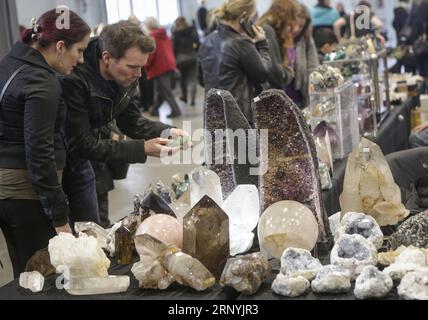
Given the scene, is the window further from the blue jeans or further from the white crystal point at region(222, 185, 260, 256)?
the white crystal point at region(222, 185, 260, 256)

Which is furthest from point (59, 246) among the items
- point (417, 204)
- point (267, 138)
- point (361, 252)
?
point (417, 204)

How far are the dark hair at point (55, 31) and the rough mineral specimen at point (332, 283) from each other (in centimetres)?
115

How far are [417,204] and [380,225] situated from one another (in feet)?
2.97

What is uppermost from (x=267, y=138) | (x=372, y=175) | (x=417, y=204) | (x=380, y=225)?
(x=267, y=138)

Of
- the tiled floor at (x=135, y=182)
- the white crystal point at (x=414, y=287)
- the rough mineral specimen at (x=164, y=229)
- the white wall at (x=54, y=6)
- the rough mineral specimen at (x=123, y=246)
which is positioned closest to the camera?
the white crystal point at (x=414, y=287)

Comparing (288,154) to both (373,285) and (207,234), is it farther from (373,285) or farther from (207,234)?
(373,285)

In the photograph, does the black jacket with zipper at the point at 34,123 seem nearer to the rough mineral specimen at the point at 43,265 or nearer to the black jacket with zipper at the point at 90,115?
the black jacket with zipper at the point at 90,115

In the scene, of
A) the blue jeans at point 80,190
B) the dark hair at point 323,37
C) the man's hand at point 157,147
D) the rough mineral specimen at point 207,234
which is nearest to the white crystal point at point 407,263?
the rough mineral specimen at point 207,234

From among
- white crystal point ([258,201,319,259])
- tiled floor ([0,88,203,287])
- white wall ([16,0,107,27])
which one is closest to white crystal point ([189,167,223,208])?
white crystal point ([258,201,319,259])

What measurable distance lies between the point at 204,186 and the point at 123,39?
69 cm

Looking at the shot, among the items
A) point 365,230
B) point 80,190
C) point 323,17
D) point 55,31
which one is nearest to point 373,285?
point 365,230

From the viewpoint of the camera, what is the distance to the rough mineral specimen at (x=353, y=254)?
1.68m

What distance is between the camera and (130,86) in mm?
2750

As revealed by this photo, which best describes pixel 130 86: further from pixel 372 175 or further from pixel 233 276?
pixel 233 276
